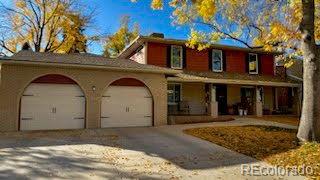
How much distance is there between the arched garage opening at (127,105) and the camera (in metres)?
17.6

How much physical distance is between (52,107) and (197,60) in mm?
11783

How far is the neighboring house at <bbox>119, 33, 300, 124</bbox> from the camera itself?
22484 millimetres

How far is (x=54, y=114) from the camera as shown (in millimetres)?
16391

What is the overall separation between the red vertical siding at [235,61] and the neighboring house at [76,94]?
7.87 meters

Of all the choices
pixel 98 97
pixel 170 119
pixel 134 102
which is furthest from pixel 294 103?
pixel 98 97

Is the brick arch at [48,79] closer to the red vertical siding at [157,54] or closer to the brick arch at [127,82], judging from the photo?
the brick arch at [127,82]

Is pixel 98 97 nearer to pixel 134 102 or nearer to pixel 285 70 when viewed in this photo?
pixel 134 102

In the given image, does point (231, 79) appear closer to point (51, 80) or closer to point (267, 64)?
point (267, 64)

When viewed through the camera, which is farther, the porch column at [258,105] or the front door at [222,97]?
the front door at [222,97]

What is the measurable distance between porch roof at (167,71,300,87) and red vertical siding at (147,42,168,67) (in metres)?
1.81

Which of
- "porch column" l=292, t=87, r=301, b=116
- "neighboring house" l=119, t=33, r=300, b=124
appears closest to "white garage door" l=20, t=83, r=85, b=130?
"neighboring house" l=119, t=33, r=300, b=124

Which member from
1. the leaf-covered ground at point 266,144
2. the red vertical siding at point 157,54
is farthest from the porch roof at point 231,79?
the leaf-covered ground at point 266,144

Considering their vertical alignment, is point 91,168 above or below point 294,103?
below

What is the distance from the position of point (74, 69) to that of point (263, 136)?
10.1m
